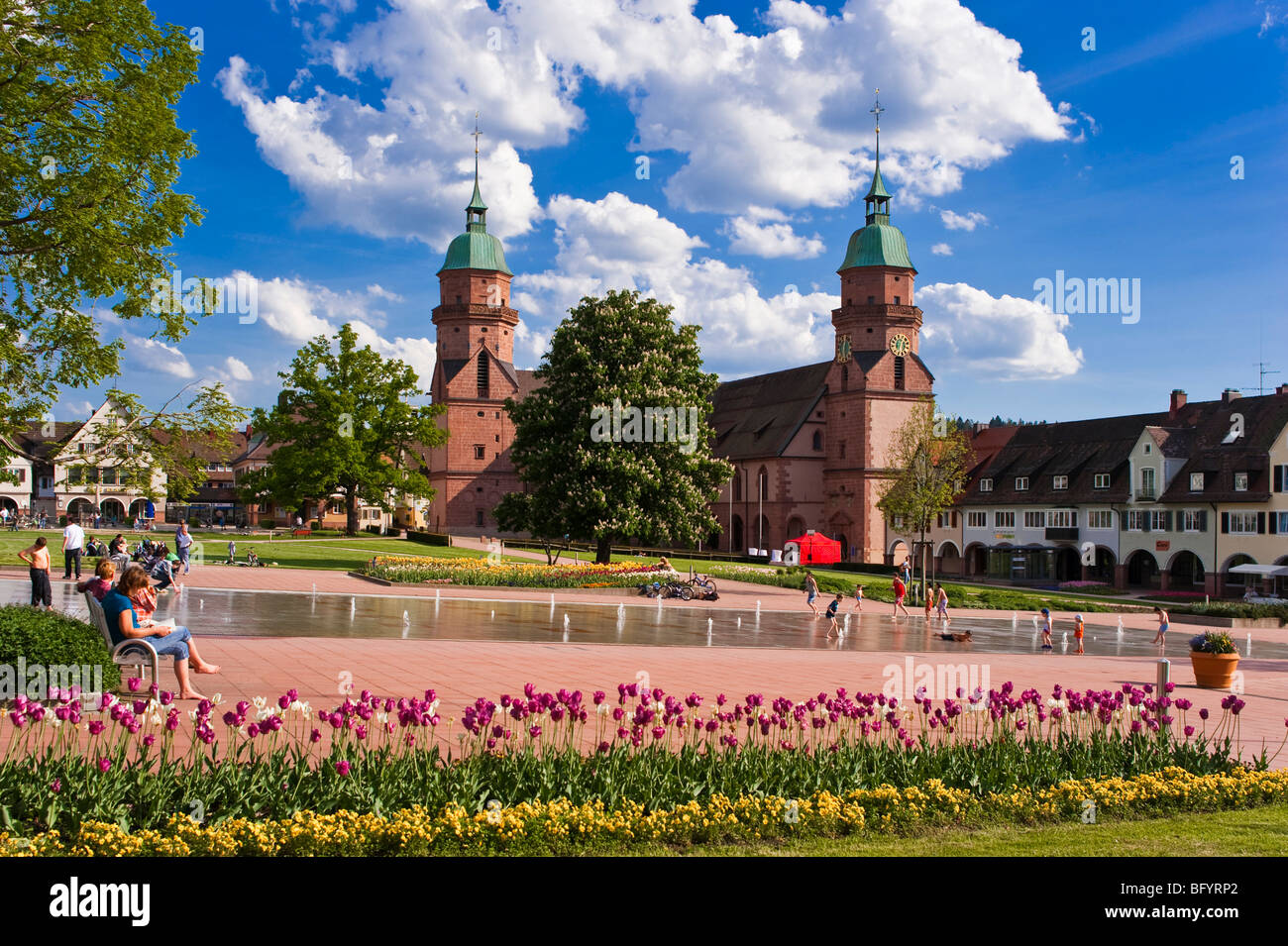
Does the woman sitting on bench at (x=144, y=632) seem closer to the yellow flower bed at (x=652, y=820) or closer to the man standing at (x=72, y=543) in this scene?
the yellow flower bed at (x=652, y=820)

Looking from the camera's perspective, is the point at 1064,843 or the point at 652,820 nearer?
the point at 652,820

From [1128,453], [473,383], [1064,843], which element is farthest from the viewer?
[473,383]

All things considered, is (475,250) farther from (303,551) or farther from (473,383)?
(303,551)

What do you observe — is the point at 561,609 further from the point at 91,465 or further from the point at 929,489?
the point at 929,489

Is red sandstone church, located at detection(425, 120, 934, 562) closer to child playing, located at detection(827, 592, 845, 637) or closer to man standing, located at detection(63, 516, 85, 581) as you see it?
child playing, located at detection(827, 592, 845, 637)

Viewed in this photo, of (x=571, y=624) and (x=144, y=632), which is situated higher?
(x=144, y=632)

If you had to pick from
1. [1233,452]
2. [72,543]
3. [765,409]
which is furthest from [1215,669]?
[765,409]

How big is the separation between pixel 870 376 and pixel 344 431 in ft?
124

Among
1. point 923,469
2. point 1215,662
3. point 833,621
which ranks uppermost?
point 923,469

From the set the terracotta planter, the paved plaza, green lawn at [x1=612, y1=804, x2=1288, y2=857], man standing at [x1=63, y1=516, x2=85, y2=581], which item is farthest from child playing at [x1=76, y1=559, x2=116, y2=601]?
the terracotta planter

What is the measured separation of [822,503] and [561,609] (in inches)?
2132

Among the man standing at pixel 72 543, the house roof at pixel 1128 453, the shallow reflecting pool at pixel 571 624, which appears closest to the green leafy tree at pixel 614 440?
the shallow reflecting pool at pixel 571 624

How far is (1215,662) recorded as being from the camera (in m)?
17.3

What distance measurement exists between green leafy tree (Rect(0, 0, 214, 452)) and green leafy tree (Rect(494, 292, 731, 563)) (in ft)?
90.9
